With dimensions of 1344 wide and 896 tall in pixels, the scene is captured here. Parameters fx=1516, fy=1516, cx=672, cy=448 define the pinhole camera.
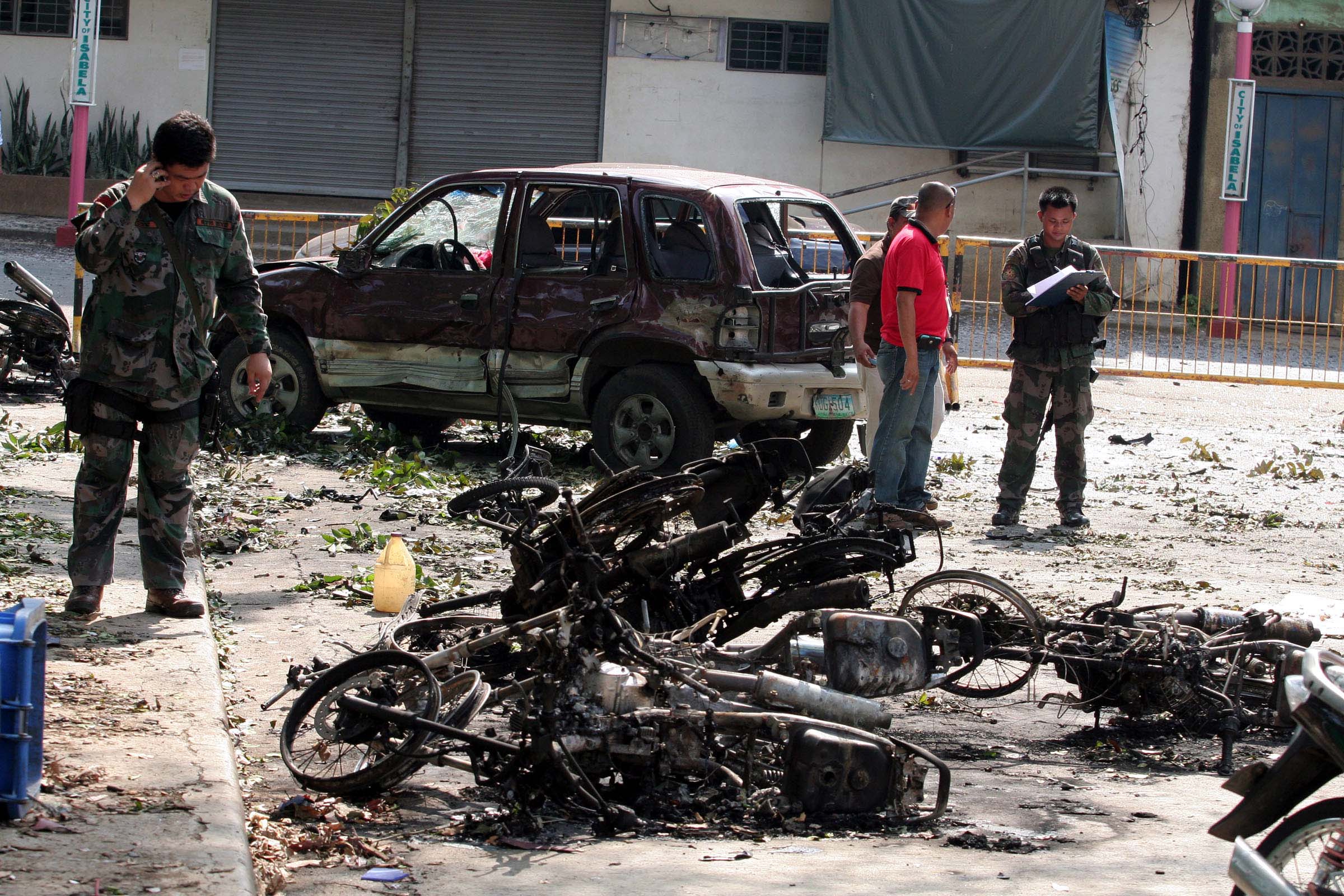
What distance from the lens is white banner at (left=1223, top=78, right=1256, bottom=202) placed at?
1869 centimetres

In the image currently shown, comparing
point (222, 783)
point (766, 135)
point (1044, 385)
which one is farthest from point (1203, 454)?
point (766, 135)

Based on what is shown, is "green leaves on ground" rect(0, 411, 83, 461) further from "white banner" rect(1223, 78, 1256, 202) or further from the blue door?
the blue door

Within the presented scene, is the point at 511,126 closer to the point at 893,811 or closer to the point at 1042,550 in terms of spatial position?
the point at 1042,550

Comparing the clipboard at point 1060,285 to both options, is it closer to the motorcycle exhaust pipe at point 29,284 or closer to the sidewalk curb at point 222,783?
the sidewalk curb at point 222,783

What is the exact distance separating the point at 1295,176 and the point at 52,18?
58.6 feet

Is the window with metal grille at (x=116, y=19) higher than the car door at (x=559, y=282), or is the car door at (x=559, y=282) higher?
the window with metal grille at (x=116, y=19)

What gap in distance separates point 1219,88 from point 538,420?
13.9 m

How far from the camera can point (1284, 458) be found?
12.0 metres

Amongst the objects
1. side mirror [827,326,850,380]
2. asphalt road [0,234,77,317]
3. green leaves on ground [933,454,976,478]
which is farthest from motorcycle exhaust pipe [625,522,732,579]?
asphalt road [0,234,77,317]

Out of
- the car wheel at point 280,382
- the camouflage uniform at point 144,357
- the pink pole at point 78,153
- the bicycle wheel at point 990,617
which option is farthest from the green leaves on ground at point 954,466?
the pink pole at point 78,153

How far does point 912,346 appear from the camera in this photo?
27.4 feet

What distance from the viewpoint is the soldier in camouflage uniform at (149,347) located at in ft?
18.6

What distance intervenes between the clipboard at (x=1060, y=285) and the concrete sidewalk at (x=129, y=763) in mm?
5074

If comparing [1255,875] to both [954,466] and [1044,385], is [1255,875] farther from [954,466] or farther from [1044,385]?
[954,466]
